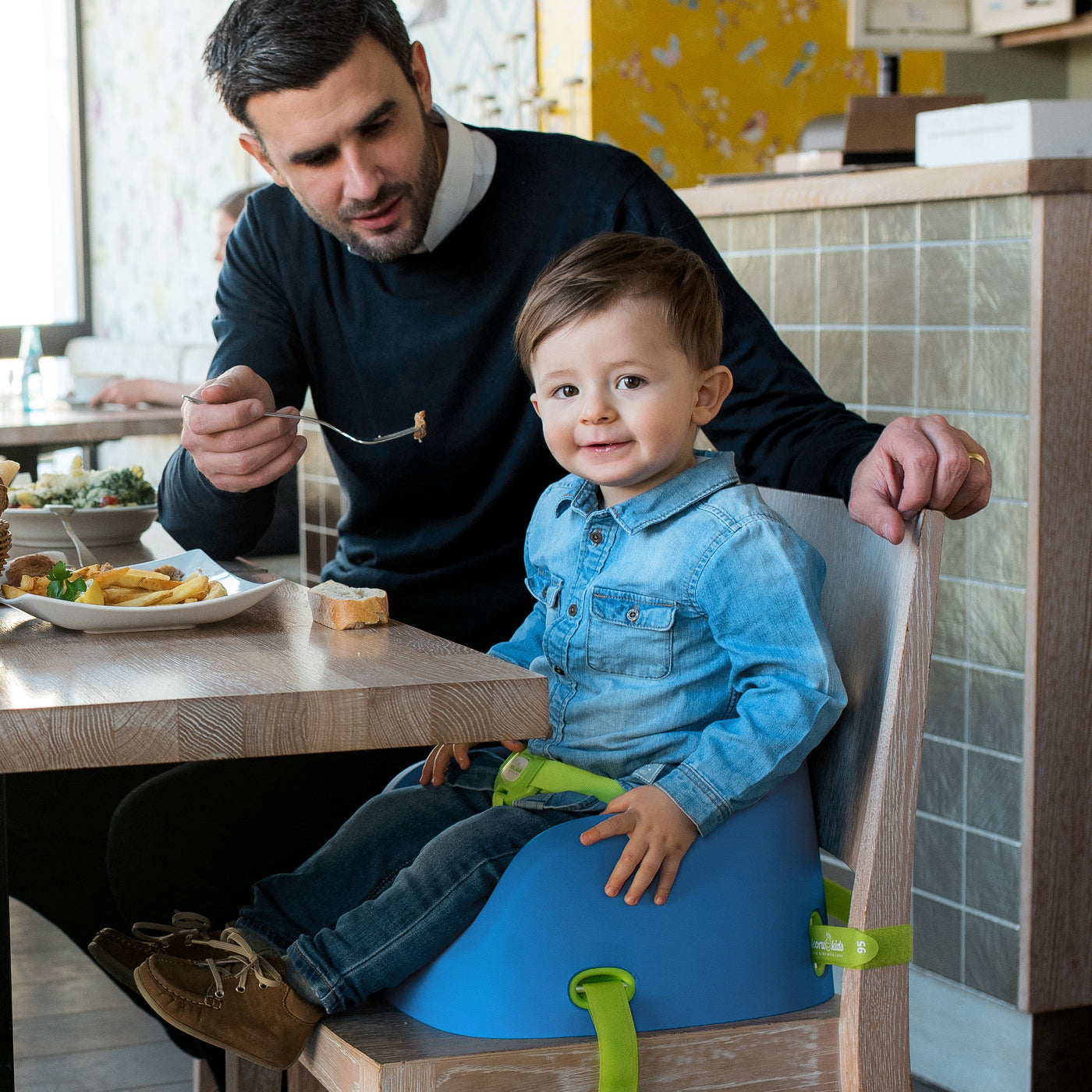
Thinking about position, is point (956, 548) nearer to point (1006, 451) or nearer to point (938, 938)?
point (1006, 451)

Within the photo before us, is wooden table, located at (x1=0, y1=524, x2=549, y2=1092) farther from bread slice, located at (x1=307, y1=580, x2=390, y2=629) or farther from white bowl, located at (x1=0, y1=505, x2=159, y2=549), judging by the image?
white bowl, located at (x1=0, y1=505, x2=159, y2=549)

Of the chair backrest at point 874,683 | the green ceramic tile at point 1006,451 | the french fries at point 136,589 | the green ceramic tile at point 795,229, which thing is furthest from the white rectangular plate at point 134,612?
the green ceramic tile at point 795,229

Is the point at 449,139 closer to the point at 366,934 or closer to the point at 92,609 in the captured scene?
the point at 92,609

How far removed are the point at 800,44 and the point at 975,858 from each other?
2.13m

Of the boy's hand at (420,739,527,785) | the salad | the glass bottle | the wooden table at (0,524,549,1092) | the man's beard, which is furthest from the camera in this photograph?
the glass bottle

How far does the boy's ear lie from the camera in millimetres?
1236

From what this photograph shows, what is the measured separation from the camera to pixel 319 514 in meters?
3.32

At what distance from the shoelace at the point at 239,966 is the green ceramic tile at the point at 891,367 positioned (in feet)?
4.30

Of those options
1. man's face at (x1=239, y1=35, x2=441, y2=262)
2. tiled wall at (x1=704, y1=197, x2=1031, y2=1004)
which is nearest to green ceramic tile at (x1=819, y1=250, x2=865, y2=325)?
tiled wall at (x1=704, y1=197, x2=1031, y2=1004)

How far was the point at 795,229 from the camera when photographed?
7.25ft

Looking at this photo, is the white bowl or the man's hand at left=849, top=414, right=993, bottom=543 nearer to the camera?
the man's hand at left=849, top=414, right=993, bottom=543

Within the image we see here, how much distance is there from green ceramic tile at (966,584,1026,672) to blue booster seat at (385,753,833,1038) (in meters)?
0.86

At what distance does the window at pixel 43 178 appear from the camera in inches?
288

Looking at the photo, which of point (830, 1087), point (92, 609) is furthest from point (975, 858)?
point (92, 609)
